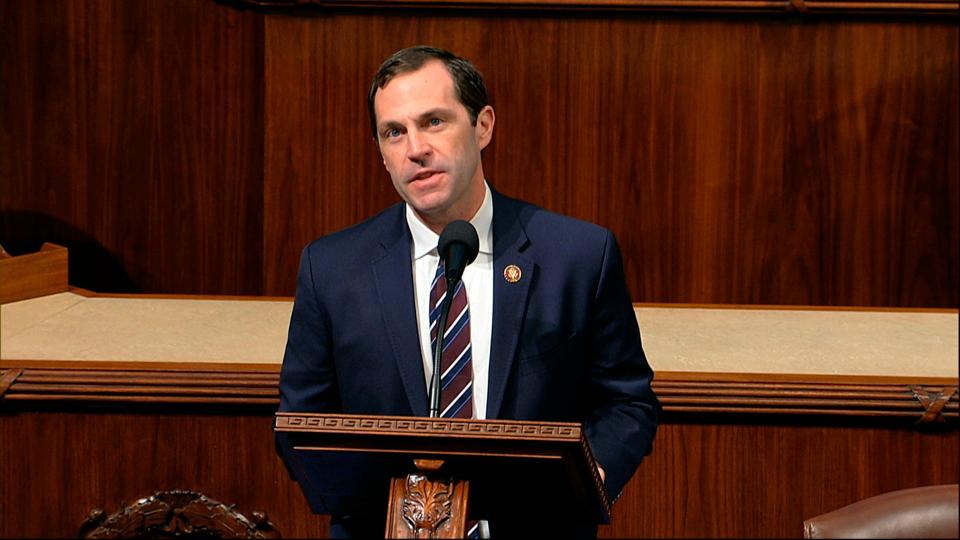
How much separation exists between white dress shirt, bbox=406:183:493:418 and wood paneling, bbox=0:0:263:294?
1437 mm

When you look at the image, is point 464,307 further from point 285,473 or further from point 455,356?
point 285,473

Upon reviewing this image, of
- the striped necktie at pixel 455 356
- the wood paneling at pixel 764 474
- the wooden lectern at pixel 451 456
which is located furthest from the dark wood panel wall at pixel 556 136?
the wooden lectern at pixel 451 456

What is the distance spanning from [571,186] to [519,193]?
0.33 feet

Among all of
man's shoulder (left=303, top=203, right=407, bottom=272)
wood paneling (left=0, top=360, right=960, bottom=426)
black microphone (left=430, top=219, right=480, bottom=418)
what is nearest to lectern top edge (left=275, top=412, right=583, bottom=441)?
black microphone (left=430, top=219, right=480, bottom=418)

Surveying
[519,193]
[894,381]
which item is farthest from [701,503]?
[519,193]

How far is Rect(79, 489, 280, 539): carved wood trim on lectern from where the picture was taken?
2.45m

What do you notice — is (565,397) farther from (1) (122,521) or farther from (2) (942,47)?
(2) (942,47)

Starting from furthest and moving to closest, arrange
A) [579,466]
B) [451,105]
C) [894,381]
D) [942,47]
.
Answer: [942,47] < [894,381] < [451,105] < [579,466]

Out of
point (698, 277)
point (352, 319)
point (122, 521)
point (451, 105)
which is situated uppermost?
point (451, 105)

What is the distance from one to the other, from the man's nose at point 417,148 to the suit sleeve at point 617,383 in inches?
9.5

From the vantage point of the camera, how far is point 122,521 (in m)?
2.45

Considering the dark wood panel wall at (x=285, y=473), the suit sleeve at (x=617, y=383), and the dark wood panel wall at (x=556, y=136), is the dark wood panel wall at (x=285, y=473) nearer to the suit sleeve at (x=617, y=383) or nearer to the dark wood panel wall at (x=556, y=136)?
the suit sleeve at (x=617, y=383)

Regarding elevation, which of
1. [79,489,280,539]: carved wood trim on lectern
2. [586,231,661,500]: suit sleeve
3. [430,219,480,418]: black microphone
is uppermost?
[430,219,480,418]: black microphone

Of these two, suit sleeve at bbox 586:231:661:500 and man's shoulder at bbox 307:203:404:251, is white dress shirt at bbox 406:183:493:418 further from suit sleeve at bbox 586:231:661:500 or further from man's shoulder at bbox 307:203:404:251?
suit sleeve at bbox 586:231:661:500
